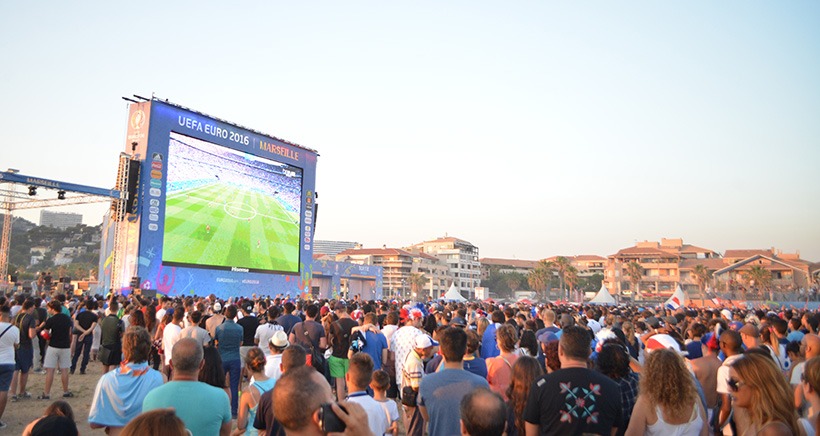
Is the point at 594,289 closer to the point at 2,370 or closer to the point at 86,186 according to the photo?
the point at 86,186

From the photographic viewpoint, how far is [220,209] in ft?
100

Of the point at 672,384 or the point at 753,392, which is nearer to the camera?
the point at 753,392

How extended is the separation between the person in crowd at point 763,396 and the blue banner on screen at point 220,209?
A: 27.3 metres

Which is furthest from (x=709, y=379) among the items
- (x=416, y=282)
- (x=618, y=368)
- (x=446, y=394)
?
(x=416, y=282)

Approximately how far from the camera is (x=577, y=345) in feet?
13.1

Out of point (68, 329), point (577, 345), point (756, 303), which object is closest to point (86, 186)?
point (68, 329)

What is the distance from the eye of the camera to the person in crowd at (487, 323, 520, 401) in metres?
5.54

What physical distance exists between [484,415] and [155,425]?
5.21 feet

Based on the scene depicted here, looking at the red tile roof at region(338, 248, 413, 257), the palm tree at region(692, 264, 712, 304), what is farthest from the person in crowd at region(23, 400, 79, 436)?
the red tile roof at region(338, 248, 413, 257)

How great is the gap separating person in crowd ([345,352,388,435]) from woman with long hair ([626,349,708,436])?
185 cm

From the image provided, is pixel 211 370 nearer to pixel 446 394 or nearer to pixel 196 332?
pixel 196 332

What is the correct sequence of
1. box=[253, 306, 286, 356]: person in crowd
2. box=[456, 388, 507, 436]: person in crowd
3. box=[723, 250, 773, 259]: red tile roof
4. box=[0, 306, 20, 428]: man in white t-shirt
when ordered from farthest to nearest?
box=[723, 250, 773, 259]: red tile roof < box=[253, 306, 286, 356]: person in crowd < box=[0, 306, 20, 428]: man in white t-shirt < box=[456, 388, 507, 436]: person in crowd

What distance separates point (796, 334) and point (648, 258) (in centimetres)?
8109

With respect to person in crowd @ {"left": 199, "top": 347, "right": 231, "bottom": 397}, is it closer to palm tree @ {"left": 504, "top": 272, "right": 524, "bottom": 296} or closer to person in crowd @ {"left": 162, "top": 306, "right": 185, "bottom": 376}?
person in crowd @ {"left": 162, "top": 306, "right": 185, "bottom": 376}
